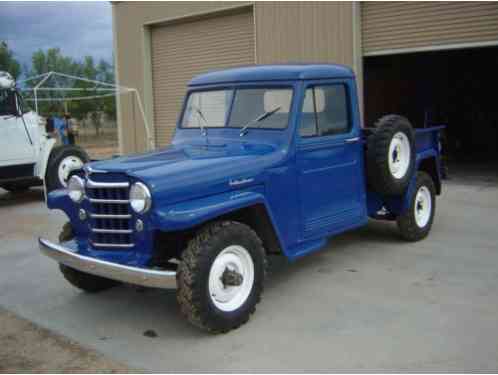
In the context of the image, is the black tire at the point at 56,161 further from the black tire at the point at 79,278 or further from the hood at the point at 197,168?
the hood at the point at 197,168

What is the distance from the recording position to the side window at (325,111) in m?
4.93

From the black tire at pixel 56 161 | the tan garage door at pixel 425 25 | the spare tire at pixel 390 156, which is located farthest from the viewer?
the black tire at pixel 56 161

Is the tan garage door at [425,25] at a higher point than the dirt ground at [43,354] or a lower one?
higher

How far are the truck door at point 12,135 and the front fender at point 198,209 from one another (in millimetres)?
7265

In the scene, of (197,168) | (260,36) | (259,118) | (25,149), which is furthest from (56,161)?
(197,168)

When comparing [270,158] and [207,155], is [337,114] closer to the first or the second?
[270,158]

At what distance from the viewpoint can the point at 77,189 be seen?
4.45 metres

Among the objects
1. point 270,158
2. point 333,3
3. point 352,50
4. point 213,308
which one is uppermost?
point 333,3

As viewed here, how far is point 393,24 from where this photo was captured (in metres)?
10.3

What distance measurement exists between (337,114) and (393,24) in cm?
586

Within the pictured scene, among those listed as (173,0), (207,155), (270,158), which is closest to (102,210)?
(207,155)

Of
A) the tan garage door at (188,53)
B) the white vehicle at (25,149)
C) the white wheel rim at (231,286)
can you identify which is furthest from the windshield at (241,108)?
the tan garage door at (188,53)

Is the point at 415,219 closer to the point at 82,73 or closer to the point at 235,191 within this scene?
the point at 235,191

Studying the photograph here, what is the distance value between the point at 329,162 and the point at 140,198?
1.94 metres
